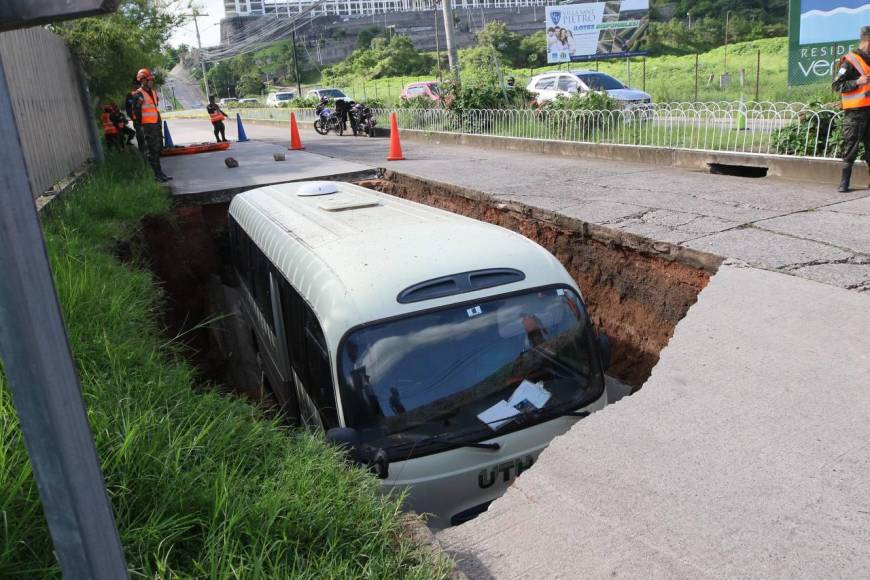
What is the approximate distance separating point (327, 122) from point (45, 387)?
2604cm

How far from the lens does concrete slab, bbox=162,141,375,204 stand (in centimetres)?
1112

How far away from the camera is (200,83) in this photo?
306 feet

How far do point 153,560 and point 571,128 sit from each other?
13343 millimetres

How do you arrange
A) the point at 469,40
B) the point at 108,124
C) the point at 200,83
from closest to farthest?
1. the point at 108,124
2. the point at 469,40
3. the point at 200,83

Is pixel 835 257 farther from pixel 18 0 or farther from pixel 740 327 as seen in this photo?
pixel 18 0

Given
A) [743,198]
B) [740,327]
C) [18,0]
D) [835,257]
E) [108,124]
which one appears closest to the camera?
[18,0]

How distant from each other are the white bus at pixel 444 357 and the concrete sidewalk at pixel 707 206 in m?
2.43

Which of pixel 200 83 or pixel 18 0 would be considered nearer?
pixel 18 0

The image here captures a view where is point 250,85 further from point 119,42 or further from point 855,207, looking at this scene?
point 855,207

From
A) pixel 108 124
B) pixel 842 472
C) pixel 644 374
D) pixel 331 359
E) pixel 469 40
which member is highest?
pixel 469 40

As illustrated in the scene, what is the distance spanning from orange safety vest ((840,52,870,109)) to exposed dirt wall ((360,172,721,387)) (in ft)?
11.0

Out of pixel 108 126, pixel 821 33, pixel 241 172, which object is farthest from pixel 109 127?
pixel 821 33

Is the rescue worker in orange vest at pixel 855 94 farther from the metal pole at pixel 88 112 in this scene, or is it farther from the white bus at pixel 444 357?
the metal pole at pixel 88 112

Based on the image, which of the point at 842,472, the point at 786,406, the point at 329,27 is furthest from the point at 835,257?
the point at 329,27
